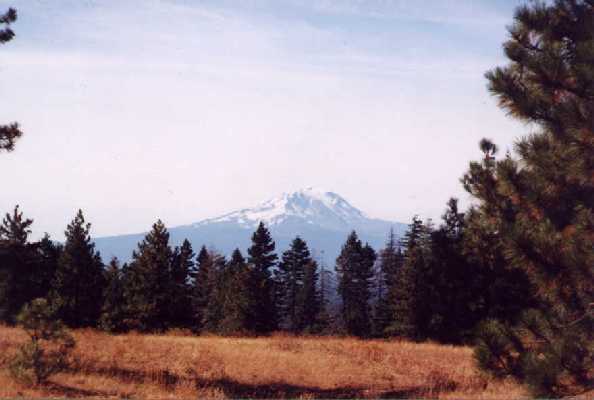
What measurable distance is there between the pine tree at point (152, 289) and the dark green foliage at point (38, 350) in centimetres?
2512

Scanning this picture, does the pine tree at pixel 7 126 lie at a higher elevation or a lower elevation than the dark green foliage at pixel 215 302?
higher

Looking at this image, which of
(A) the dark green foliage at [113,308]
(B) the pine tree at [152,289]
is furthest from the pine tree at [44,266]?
(B) the pine tree at [152,289]

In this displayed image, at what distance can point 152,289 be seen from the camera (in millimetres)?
36250

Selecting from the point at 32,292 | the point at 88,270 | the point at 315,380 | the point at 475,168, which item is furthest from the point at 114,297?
the point at 475,168

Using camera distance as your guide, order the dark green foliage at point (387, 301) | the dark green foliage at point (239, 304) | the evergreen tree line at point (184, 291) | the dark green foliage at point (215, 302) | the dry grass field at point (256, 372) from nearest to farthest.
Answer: the dry grass field at point (256, 372) < the evergreen tree line at point (184, 291) < the dark green foliage at point (239, 304) < the dark green foliage at point (387, 301) < the dark green foliage at point (215, 302)

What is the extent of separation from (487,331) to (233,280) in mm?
41895

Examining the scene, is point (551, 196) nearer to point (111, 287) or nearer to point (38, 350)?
point (38, 350)

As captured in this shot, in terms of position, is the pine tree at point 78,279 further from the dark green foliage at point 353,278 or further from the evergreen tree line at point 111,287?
the dark green foliage at point 353,278

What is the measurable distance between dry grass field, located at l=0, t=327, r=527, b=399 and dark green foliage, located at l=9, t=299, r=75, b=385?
0.28 metres

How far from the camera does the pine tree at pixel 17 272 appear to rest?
36.8 meters

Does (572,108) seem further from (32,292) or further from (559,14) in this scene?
(32,292)

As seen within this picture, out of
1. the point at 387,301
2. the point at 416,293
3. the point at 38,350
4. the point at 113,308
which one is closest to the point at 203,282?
the point at 387,301

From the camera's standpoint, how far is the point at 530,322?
7.38 metres

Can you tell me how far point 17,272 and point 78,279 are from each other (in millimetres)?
4482
